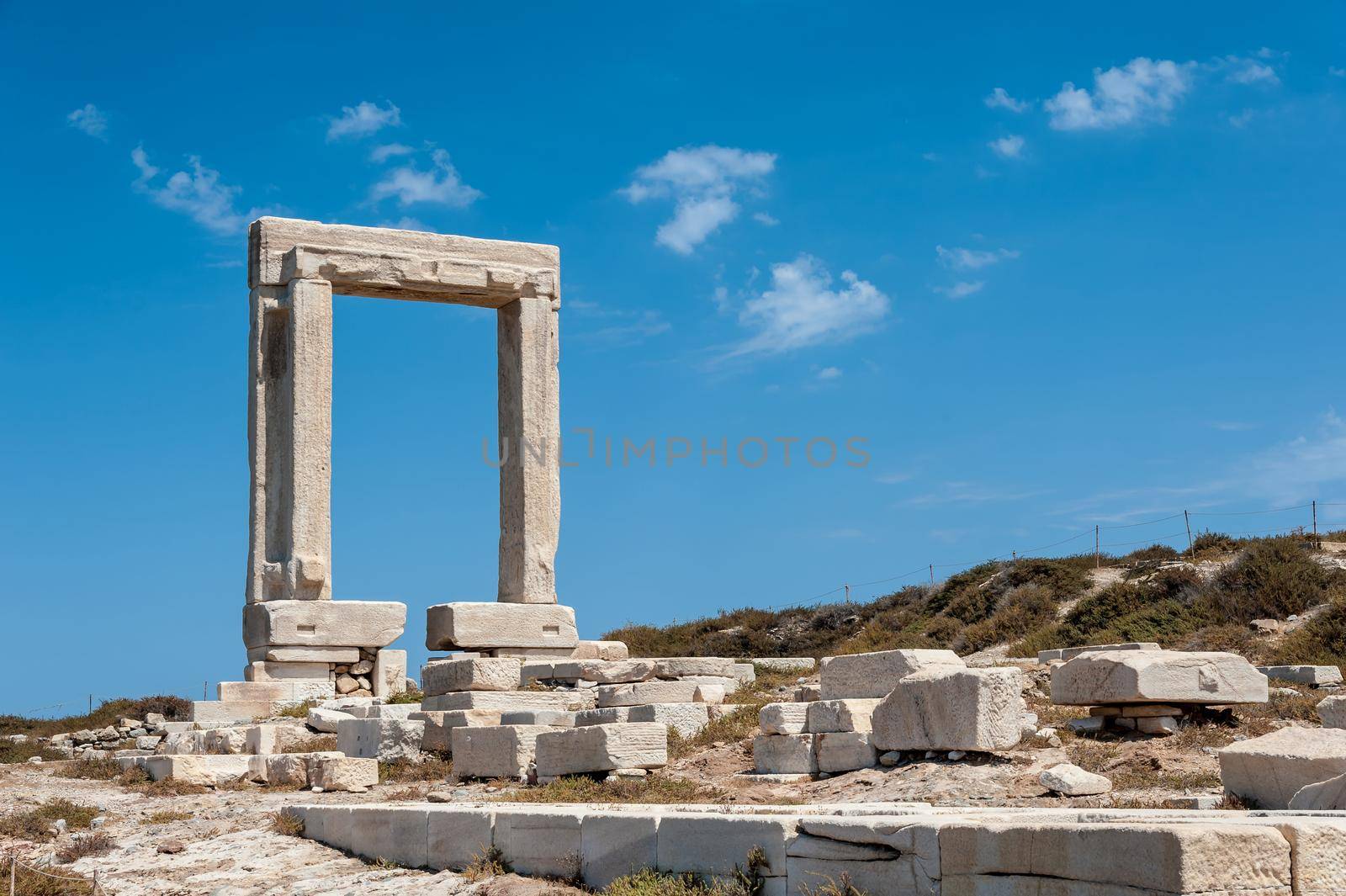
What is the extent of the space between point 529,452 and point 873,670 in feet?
25.6

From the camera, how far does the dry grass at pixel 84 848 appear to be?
32.9 ft

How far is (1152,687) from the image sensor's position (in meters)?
11.8

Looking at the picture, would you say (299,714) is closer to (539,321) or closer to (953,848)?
(539,321)

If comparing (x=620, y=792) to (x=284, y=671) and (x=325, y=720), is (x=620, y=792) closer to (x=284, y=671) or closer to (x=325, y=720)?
(x=325, y=720)

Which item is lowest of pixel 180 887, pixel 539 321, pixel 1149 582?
pixel 180 887

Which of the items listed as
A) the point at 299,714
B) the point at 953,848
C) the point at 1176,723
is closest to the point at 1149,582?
the point at 1176,723

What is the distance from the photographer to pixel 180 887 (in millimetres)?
9047

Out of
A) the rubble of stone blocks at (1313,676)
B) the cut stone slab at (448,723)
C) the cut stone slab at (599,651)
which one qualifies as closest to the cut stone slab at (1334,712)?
the rubble of stone blocks at (1313,676)

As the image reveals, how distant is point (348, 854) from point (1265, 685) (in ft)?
26.5

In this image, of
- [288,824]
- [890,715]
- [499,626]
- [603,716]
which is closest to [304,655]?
[499,626]

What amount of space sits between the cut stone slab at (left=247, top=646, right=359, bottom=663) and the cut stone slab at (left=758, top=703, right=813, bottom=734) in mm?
7943

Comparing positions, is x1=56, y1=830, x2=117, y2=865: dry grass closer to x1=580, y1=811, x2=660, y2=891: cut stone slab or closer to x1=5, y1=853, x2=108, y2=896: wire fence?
x1=5, y1=853, x2=108, y2=896: wire fence

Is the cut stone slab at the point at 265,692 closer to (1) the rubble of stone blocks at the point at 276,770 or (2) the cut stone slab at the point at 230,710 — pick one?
(2) the cut stone slab at the point at 230,710

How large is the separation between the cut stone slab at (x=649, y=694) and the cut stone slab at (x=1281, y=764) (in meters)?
6.73
